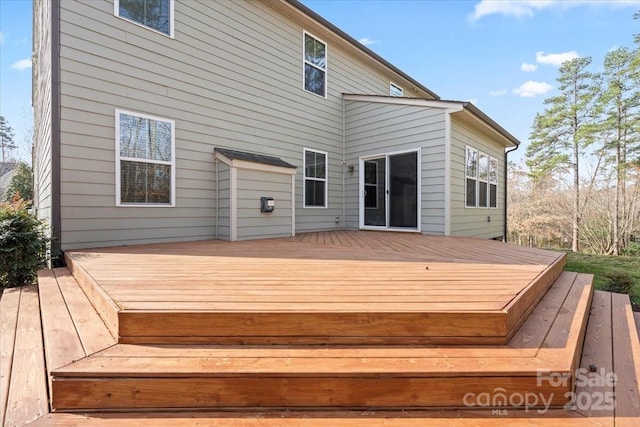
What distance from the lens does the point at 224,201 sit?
5398 mm

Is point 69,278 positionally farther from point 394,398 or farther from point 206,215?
point 394,398

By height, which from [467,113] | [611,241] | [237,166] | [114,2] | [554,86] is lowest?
[611,241]

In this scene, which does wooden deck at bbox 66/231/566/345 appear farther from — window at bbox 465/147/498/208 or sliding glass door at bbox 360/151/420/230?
window at bbox 465/147/498/208

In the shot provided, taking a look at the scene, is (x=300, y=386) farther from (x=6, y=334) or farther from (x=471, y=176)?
(x=471, y=176)

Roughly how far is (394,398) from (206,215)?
468 centimetres

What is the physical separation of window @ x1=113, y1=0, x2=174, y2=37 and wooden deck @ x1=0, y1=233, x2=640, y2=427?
4.81 metres

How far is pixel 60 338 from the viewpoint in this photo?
5.94 ft

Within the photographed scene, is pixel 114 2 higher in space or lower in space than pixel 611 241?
higher

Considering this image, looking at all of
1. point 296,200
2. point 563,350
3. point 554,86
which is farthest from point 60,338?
point 554,86

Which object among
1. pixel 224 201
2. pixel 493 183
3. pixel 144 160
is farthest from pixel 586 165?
pixel 144 160

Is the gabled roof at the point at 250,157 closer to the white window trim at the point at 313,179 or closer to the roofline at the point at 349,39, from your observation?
the white window trim at the point at 313,179

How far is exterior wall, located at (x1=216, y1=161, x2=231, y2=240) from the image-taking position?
5.30 meters

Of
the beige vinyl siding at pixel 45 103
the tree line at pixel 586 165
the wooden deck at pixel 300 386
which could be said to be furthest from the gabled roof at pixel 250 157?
the tree line at pixel 586 165

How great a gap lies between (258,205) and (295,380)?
434 centimetres
